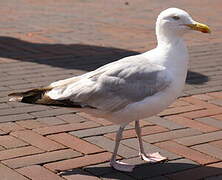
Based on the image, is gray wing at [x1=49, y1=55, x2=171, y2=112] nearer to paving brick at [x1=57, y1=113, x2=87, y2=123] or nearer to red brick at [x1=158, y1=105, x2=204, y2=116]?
paving brick at [x1=57, y1=113, x2=87, y2=123]

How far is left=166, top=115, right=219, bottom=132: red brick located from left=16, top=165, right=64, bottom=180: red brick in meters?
1.68

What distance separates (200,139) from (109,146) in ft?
2.71

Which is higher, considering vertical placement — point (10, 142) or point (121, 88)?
point (121, 88)

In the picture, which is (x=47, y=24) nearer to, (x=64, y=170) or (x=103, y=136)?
(x=103, y=136)

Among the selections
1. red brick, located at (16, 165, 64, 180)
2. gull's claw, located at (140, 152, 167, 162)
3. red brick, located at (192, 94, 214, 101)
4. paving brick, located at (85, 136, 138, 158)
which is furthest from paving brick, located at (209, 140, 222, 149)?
red brick, located at (16, 165, 64, 180)

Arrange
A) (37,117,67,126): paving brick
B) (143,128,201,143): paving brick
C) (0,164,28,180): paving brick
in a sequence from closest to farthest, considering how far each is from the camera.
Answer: (0,164,28,180): paving brick → (143,128,201,143): paving brick → (37,117,67,126): paving brick

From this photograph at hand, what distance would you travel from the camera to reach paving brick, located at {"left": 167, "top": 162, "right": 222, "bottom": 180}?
4219 millimetres

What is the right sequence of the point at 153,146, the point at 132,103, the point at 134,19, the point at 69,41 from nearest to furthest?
the point at 132,103 < the point at 153,146 < the point at 69,41 < the point at 134,19

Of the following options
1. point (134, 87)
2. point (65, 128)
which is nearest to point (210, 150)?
point (134, 87)

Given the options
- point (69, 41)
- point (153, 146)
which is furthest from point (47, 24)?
point (153, 146)

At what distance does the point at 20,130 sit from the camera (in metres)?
5.10

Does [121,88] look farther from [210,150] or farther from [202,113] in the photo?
[202,113]

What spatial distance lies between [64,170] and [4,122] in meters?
1.25

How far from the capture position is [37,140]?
16.0 ft
